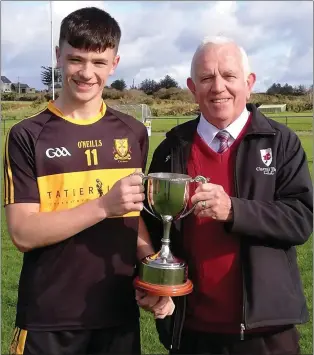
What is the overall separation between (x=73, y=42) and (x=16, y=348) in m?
1.45

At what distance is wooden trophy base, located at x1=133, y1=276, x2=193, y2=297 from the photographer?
90.9 inches

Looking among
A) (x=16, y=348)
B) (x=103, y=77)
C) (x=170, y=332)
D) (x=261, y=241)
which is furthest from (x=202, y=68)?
(x=16, y=348)

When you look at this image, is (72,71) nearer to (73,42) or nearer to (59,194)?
(73,42)

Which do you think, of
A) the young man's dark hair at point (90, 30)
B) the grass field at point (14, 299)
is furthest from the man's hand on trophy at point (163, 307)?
the grass field at point (14, 299)

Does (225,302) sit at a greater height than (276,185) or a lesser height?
→ lesser

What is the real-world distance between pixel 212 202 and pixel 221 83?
0.58m

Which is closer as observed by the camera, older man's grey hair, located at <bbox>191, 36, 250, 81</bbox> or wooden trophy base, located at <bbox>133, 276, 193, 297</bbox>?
wooden trophy base, located at <bbox>133, 276, 193, 297</bbox>

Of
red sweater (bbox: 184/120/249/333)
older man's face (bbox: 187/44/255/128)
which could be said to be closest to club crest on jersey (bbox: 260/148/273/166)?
red sweater (bbox: 184/120/249/333)

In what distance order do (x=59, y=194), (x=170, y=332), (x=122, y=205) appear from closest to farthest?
(x=122, y=205)
(x=59, y=194)
(x=170, y=332)

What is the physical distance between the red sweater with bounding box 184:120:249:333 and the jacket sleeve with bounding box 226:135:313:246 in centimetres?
13

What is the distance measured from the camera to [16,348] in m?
2.41

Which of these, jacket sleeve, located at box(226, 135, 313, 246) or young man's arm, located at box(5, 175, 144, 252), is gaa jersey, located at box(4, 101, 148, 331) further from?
jacket sleeve, located at box(226, 135, 313, 246)

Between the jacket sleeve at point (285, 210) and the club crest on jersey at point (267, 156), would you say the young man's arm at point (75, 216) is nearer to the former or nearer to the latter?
the jacket sleeve at point (285, 210)

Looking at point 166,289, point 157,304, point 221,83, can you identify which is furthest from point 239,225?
point 221,83
